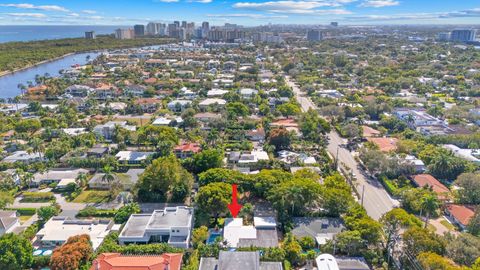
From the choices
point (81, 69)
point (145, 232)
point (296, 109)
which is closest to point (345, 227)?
point (145, 232)

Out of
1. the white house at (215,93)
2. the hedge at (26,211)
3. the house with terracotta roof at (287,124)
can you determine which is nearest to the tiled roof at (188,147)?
the house with terracotta roof at (287,124)

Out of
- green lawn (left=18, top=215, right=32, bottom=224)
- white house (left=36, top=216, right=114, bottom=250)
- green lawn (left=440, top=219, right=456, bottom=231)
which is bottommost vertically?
green lawn (left=440, top=219, right=456, bottom=231)

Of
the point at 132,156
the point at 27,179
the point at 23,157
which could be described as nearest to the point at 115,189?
the point at 132,156

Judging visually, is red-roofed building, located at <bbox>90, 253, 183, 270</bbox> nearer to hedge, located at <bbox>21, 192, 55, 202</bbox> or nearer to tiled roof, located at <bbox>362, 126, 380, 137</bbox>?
hedge, located at <bbox>21, 192, 55, 202</bbox>

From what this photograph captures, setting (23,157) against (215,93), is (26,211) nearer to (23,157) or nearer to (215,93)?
(23,157)

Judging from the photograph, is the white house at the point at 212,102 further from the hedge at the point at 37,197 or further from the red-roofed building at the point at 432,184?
the red-roofed building at the point at 432,184

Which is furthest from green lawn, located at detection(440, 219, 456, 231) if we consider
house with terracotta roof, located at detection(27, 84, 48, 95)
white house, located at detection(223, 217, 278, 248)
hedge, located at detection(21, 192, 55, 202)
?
house with terracotta roof, located at detection(27, 84, 48, 95)
